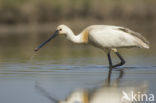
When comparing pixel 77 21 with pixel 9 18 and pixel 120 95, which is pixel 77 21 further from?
pixel 120 95

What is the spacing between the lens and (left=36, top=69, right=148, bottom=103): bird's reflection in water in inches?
334

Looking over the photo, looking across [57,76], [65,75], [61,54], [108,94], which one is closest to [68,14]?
[61,54]

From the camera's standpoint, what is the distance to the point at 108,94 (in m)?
8.84

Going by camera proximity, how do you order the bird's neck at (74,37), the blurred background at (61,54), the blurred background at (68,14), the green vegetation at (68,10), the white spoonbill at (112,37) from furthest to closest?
the green vegetation at (68,10), the blurred background at (68,14), the bird's neck at (74,37), the white spoonbill at (112,37), the blurred background at (61,54)

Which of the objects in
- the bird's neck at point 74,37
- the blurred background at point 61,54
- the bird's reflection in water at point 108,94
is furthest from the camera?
the bird's neck at point 74,37

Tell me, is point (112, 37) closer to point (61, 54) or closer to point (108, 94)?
point (61, 54)

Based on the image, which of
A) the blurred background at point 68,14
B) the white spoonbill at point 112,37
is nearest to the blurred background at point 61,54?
the blurred background at point 68,14

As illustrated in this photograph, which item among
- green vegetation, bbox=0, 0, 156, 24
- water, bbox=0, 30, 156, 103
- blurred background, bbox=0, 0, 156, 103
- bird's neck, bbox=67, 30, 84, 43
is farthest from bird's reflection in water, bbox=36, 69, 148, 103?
green vegetation, bbox=0, 0, 156, 24

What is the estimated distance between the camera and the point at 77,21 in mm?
30156

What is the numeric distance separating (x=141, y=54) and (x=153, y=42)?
402 cm

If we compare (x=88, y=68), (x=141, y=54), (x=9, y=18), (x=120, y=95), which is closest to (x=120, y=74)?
(x=88, y=68)

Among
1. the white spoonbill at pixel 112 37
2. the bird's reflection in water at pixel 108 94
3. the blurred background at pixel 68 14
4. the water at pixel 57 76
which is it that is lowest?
the bird's reflection in water at pixel 108 94

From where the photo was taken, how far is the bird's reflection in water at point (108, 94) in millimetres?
8477

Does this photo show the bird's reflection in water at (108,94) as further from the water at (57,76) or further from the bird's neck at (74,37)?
the bird's neck at (74,37)
